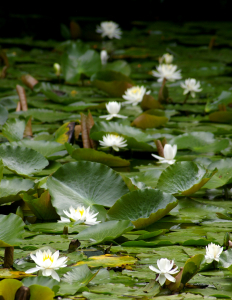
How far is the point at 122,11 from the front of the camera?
295 inches

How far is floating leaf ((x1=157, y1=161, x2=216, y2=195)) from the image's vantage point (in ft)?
4.48

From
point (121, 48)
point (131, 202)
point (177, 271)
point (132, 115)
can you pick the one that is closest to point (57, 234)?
point (131, 202)

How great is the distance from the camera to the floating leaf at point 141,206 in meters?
1.18

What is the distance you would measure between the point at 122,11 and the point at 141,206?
267 inches

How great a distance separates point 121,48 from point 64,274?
426 centimetres

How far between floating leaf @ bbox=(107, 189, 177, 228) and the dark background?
227 inches

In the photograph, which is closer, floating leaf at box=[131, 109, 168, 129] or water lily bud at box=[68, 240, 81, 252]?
water lily bud at box=[68, 240, 81, 252]

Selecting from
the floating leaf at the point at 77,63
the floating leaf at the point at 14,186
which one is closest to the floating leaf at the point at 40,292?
the floating leaf at the point at 14,186

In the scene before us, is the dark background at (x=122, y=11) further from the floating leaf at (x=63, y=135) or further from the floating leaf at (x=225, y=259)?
the floating leaf at (x=225, y=259)

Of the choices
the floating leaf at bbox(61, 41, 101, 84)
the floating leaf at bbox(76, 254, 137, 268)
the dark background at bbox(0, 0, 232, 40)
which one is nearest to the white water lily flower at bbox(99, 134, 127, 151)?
the floating leaf at bbox(76, 254, 137, 268)

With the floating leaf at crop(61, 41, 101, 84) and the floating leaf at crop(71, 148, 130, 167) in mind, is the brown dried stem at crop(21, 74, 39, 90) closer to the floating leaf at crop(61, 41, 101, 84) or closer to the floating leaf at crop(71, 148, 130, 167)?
the floating leaf at crop(61, 41, 101, 84)

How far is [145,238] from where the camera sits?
3.65 ft

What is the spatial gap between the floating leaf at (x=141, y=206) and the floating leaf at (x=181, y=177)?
0.16m

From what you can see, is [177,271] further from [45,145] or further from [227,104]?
[227,104]
